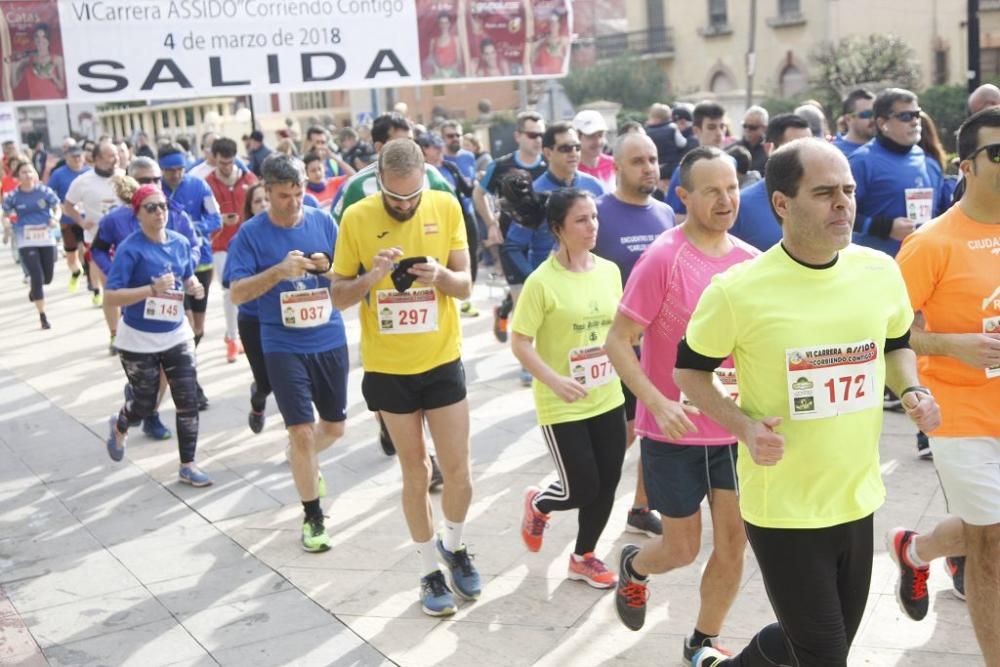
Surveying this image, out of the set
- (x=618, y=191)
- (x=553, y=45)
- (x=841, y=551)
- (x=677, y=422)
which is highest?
(x=553, y=45)

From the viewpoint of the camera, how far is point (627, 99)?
51969mm

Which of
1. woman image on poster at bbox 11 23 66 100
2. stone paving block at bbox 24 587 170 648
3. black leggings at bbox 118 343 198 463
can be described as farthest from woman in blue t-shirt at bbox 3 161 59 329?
stone paving block at bbox 24 587 170 648

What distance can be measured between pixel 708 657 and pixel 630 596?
0.58 metres

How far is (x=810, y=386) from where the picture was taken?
329cm

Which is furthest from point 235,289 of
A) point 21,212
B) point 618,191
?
point 21,212

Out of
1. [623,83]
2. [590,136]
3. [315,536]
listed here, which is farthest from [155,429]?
[623,83]

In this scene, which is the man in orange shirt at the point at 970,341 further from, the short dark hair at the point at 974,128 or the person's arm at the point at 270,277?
the person's arm at the point at 270,277

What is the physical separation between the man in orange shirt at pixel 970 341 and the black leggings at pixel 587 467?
5.01 ft

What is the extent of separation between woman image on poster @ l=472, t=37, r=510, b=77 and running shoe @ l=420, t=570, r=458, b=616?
797cm

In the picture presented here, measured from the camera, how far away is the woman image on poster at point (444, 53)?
1184 cm

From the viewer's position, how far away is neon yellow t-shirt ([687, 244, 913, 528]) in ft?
10.8

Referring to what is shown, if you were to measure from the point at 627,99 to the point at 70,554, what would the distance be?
47.5m

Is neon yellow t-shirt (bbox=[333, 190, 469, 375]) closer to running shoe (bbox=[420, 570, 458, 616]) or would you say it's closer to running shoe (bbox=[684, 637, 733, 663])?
running shoe (bbox=[420, 570, 458, 616])

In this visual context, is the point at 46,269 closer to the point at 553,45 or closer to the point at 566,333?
the point at 553,45
